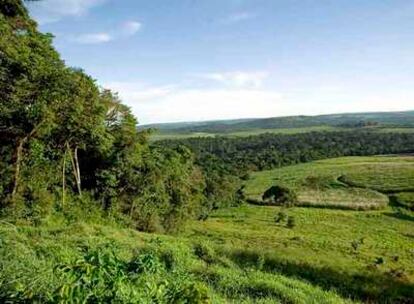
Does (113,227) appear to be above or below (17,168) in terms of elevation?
below

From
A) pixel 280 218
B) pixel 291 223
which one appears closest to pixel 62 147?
pixel 291 223

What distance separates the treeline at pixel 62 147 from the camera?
19672mm

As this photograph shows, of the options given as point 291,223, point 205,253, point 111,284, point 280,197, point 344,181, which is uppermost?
point 111,284

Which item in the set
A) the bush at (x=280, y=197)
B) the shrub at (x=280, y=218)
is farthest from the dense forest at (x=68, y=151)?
the bush at (x=280, y=197)

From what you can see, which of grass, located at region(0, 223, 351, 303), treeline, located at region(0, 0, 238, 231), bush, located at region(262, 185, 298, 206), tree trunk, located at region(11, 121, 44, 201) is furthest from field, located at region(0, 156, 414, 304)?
bush, located at region(262, 185, 298, 206)

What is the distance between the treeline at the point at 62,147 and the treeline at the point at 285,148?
75.5 metres

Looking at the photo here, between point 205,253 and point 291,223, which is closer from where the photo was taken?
point 205,253

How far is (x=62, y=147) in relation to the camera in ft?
83.4

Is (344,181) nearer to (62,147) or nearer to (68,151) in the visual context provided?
(68,151)

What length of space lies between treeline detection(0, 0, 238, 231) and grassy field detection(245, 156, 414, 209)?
161 ft

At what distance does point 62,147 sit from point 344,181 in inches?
3005

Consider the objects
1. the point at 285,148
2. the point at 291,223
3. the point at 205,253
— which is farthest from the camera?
the point at 285,148

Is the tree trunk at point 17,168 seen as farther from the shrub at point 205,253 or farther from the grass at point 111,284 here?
the grass at point 111,284

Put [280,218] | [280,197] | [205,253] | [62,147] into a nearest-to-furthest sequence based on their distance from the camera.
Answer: [205,253]
[62,147]
[280,218]
[280,197]
